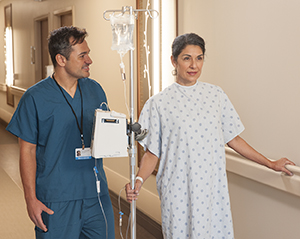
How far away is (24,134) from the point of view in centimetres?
182

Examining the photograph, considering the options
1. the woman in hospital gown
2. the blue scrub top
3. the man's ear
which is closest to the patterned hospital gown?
the woman in hospital gown

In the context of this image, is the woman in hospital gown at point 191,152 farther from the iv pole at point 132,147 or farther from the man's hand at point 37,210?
the man's hand at point 37,210

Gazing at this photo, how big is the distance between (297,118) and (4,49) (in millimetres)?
9092

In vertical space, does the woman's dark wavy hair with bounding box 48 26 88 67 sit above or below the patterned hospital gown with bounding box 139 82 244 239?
above

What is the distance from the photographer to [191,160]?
1795 millimetres

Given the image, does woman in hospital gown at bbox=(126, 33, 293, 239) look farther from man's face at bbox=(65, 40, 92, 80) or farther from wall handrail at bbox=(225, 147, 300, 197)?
man's face at bbox=(65, 40, 92, 80)

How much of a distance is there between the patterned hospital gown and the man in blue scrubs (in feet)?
1.13

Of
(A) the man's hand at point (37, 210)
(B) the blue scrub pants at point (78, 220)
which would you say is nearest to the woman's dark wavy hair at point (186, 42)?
(B) the blue scrub pants at point (78, 220)

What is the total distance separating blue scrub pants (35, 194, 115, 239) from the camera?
185cm

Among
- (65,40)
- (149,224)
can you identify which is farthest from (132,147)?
(149,224)

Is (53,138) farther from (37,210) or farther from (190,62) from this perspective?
(190,62)

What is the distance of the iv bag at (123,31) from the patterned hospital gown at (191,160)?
40 cm

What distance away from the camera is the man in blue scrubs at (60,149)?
1.83 m

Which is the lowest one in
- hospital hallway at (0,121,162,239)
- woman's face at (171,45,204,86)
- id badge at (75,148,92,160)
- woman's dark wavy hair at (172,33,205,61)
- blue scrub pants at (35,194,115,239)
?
hospital hallway at (0,121,162,239)
